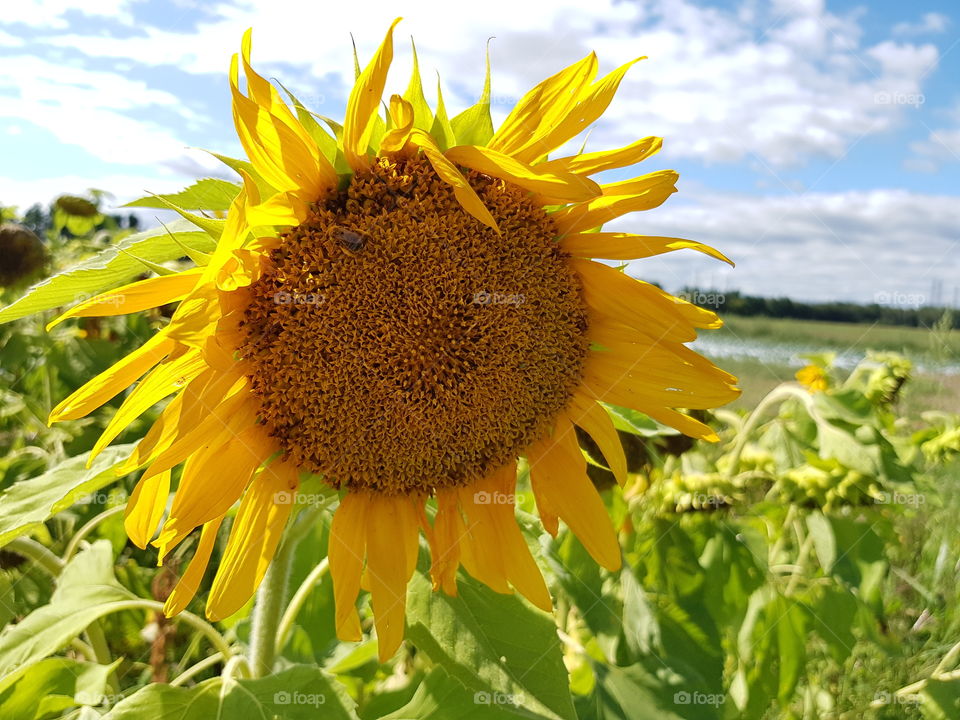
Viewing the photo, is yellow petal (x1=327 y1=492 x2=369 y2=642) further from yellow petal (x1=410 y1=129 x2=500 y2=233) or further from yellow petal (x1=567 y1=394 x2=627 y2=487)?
yellow petal (x1=410 y1=129 x2=500 y2=233)

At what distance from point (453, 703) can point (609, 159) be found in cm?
121

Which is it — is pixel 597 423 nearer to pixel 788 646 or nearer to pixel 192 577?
pixel 192 577

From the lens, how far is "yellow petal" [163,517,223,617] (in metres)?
1.38

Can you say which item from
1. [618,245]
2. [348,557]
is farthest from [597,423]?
[348,557]

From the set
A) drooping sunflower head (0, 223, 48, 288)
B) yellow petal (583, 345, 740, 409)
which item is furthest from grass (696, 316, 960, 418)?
drooping sunflower head (0, 223, 48, 288)

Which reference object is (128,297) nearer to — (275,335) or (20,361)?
(275,335)

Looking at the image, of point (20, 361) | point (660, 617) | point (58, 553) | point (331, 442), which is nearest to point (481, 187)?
point (331, 442)

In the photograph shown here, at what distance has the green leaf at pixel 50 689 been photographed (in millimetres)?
1775

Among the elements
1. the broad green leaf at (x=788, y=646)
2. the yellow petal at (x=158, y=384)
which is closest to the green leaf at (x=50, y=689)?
the yellow petal at (x=158, y=384)

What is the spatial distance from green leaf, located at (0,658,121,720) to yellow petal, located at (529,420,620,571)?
1143 mm

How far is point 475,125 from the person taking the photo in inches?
58.2

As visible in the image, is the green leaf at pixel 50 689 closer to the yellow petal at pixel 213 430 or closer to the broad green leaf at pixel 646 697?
the yellow petal at pixel 213 430

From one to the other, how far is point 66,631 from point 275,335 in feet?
3.00

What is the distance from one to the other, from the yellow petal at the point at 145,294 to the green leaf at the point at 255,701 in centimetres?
77
